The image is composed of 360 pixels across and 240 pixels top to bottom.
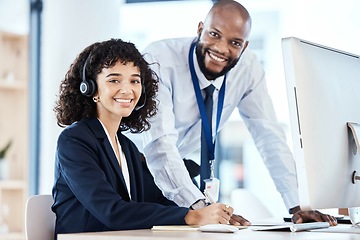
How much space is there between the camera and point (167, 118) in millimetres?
2852

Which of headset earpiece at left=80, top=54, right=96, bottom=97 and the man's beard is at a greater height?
the man's beard

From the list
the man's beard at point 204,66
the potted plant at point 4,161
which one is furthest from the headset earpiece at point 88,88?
the potted plant at point 4,161

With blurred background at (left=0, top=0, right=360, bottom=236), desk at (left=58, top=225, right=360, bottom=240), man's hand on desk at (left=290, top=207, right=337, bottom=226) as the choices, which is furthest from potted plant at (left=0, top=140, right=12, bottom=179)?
desk at (left=58, top=225, right=360, bottom=240)

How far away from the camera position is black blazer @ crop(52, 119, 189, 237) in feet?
6.72

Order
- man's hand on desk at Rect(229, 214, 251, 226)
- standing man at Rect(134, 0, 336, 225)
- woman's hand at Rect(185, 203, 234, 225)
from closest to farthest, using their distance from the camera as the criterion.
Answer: woman's hand at Rect(185, 203, 234, 225) → man's hand on desk at Rect(229, 214, 251, 226) → standing man at Rect(134, 0, 336, 225)

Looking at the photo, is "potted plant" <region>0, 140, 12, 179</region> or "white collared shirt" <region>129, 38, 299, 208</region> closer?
"white collared shirt" <region>129, 38, 299, 208</region>

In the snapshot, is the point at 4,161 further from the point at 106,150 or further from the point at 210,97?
the point at 106,150

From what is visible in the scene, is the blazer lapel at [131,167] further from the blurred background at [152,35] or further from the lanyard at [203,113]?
the blurred background at [152,35]

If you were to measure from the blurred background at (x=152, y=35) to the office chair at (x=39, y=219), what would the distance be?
2.99m

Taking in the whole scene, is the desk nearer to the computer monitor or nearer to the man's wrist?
the computer monitor

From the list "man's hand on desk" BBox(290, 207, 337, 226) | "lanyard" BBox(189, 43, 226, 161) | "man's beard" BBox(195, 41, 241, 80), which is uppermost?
"man's beard" BBox(195, 41, 241, 80)

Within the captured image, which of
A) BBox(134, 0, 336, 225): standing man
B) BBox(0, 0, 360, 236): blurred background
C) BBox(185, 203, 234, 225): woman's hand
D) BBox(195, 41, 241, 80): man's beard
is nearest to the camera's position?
BBox(185, 203, 234, 225): woman's hand

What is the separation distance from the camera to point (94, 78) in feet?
7.89

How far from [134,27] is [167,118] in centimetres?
332
